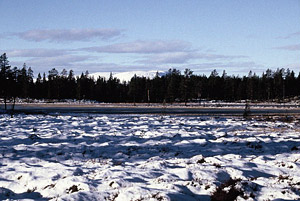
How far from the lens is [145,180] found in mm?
6957

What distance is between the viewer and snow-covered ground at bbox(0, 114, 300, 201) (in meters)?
6.02

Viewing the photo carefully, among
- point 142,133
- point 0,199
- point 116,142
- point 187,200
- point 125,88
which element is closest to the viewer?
point 187,200

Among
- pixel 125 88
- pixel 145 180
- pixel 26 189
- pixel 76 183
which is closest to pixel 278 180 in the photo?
pixel 145 180

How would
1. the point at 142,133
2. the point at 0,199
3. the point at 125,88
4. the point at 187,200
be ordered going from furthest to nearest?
1. the point at 125,88
2. the point at 142,133
3. the point at 0,199
4. the point at 187,200

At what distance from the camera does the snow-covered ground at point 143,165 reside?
19.8ft

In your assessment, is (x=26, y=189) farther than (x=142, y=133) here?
No

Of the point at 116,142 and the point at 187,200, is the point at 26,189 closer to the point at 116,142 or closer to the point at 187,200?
the point at 187,200

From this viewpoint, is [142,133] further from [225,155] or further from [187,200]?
[187,200]

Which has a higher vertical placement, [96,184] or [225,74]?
[225,74]

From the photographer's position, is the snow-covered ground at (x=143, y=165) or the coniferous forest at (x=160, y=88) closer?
the snow-covered ground at (x=143, y=165)

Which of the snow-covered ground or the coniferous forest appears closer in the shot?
the snow-covered ground

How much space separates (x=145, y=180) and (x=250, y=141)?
7.01 metres

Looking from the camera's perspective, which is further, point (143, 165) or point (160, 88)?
point (160, 88)

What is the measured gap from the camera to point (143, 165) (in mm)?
8680
